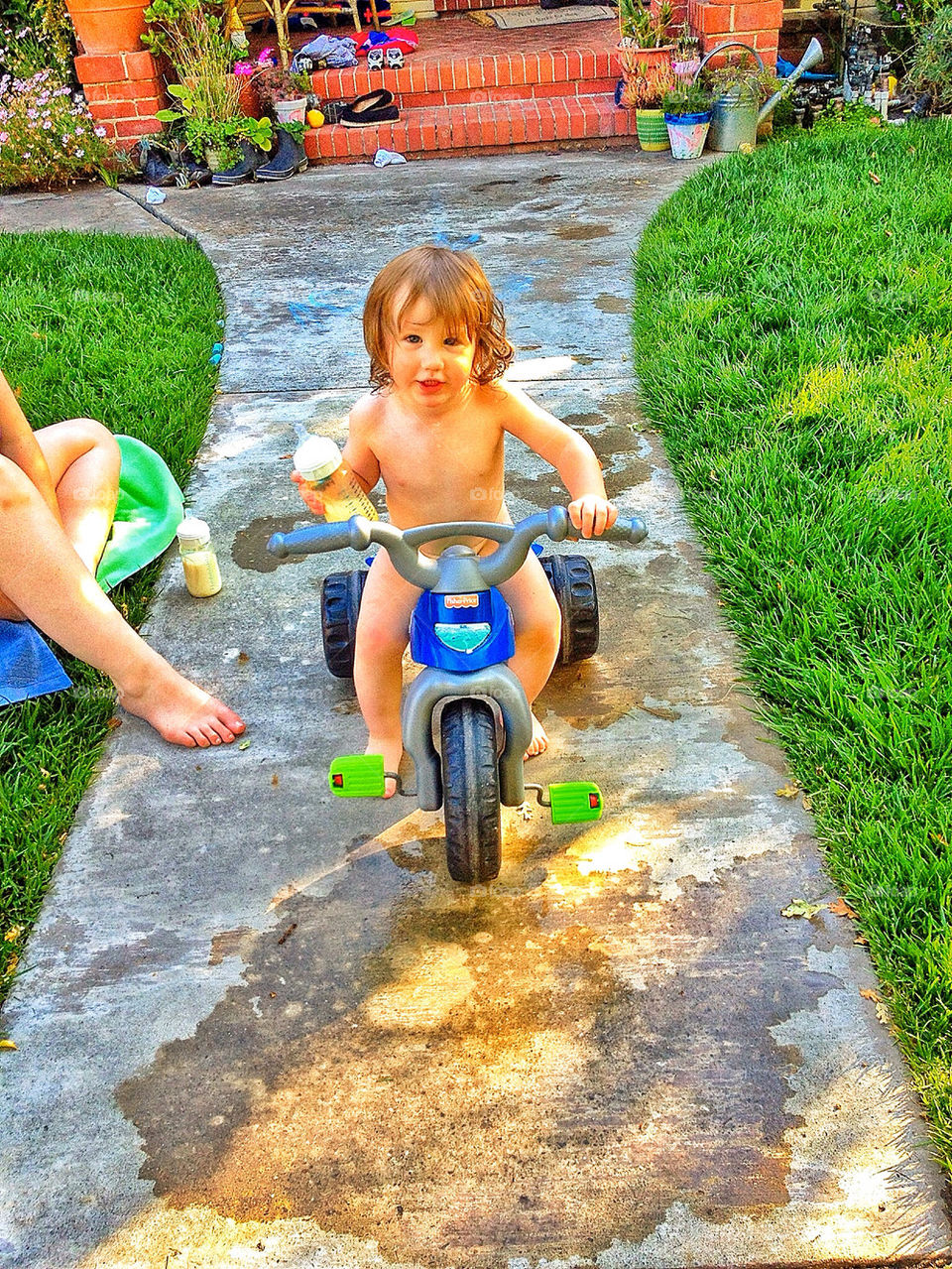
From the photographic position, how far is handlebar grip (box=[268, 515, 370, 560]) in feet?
5.75

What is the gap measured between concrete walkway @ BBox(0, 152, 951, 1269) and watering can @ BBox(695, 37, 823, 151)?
4.41 meters

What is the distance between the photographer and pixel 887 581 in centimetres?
262

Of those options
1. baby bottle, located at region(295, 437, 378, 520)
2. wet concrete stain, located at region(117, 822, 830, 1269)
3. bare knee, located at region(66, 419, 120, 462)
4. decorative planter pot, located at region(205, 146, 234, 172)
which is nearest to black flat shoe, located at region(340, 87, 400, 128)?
decorative planter pot, located at region(205, 146, 234, 172)

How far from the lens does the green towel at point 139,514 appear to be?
2.96m

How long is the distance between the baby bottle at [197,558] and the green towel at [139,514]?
6.8 inches

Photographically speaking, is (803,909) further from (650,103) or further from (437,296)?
(650,103)

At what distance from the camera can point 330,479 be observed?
1.90 meters

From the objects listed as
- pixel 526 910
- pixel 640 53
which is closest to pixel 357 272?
pixel 640 53

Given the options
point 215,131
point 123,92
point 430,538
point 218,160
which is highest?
point 123,92

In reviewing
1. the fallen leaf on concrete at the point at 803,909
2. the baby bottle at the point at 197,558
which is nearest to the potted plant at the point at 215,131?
the baby bottle at the point at 197,558

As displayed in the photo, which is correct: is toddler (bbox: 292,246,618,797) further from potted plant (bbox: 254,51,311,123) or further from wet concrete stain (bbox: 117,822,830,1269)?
potted plant (bbox: 254,51,311,123)

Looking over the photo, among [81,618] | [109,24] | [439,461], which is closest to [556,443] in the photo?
[439,461]

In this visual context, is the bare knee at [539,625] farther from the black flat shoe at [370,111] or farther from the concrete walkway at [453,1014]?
the black flat shoe at [370,111]

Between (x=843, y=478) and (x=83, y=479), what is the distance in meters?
2.02
